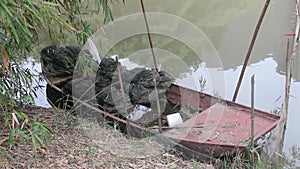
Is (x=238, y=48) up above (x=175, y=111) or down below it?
above

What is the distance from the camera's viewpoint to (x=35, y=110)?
2932mm

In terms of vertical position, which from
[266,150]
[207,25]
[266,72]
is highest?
[207,25]

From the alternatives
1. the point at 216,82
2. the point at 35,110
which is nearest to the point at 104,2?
the point at 35,110

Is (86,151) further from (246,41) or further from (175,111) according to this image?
(246,41)

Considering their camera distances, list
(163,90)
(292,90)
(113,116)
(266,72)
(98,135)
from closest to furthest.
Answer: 1. (98,135)
2. (113,116)
3. (163,90)
4. (292,90)
5. (266,72)

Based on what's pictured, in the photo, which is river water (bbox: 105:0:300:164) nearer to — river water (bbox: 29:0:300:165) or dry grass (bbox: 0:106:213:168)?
river water (bbox: 29:0:300:165)

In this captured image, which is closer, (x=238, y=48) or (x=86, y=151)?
(x=86, y=151)

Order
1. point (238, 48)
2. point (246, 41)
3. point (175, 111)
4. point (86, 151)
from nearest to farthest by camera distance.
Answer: point (86, 151)
point (175, 111)
point (238, 48)
point (246, 41)

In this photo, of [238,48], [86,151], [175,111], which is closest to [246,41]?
[238,48]

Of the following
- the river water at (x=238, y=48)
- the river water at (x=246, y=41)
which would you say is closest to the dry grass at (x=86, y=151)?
the river water at (x=238, y=48)

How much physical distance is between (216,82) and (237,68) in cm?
67

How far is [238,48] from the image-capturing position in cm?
511

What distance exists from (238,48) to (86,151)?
341 centimetres

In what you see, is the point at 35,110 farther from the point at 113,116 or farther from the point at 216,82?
the point at 216,82
